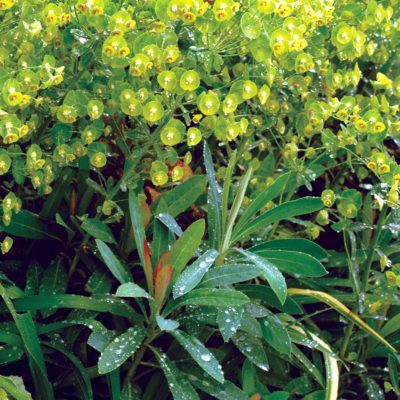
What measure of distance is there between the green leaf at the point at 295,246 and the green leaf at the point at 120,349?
344 millimetres

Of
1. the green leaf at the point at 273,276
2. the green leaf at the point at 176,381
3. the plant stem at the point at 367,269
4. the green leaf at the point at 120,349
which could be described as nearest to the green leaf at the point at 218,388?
the green leaf at the point at 176,381

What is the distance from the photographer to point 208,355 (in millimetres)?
1494

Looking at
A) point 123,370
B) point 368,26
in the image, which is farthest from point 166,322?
point 368,26

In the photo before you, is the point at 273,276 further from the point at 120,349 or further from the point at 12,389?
the point at 12,389

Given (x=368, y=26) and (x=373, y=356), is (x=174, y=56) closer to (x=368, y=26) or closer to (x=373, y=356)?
(x=368, y=26)

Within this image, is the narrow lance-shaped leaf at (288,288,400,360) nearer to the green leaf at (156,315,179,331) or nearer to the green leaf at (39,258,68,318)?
the green leaf at (156,315,179,331)

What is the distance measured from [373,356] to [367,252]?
28cm

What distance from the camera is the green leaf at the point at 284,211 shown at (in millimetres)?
1693

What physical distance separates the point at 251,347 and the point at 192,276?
28 cm

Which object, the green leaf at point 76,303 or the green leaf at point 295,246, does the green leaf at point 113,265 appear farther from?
the green leaf at point 295,246

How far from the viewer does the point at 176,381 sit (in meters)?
1.55

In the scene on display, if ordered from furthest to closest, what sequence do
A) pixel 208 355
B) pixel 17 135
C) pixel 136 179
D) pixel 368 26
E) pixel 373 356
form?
pixel 373 356
pixel 368 26
pixel 136 179
pixel 208 355
pixel 17 135

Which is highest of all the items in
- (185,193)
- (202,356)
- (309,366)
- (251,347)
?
(185,193)

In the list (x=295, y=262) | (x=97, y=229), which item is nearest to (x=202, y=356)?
(x=295, y=262)
